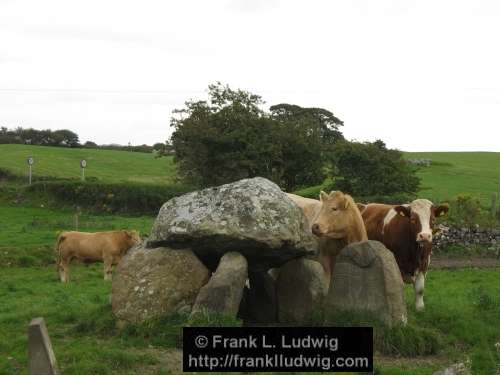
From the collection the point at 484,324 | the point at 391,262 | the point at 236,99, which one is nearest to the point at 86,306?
the point at 391,262

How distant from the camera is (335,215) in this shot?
11828mm

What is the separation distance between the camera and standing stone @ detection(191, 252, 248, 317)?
33.9 feet

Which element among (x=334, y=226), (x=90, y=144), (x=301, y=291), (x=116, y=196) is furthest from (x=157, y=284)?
(x=90, y=144)

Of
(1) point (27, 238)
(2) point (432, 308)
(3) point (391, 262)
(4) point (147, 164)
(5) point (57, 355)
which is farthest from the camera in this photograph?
(4) point (147, 164)

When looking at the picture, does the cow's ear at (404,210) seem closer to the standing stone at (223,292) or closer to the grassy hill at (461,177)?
the standing stone at (223,292)

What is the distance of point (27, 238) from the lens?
25.7 meters

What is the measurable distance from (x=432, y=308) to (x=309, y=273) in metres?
2.83

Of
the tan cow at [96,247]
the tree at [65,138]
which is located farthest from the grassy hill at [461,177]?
the tree at [65,138]

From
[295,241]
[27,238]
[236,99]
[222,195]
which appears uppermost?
[236,99]

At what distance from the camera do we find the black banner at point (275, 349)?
30.2ft

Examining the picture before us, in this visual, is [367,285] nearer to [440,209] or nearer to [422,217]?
[422,217]

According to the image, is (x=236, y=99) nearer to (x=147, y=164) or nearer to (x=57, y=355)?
(x=147, y=164)

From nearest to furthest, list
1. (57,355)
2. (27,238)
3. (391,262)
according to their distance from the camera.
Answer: (57,355) → (391,262) → (27,238)

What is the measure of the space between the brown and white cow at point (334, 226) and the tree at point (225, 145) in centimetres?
2457
